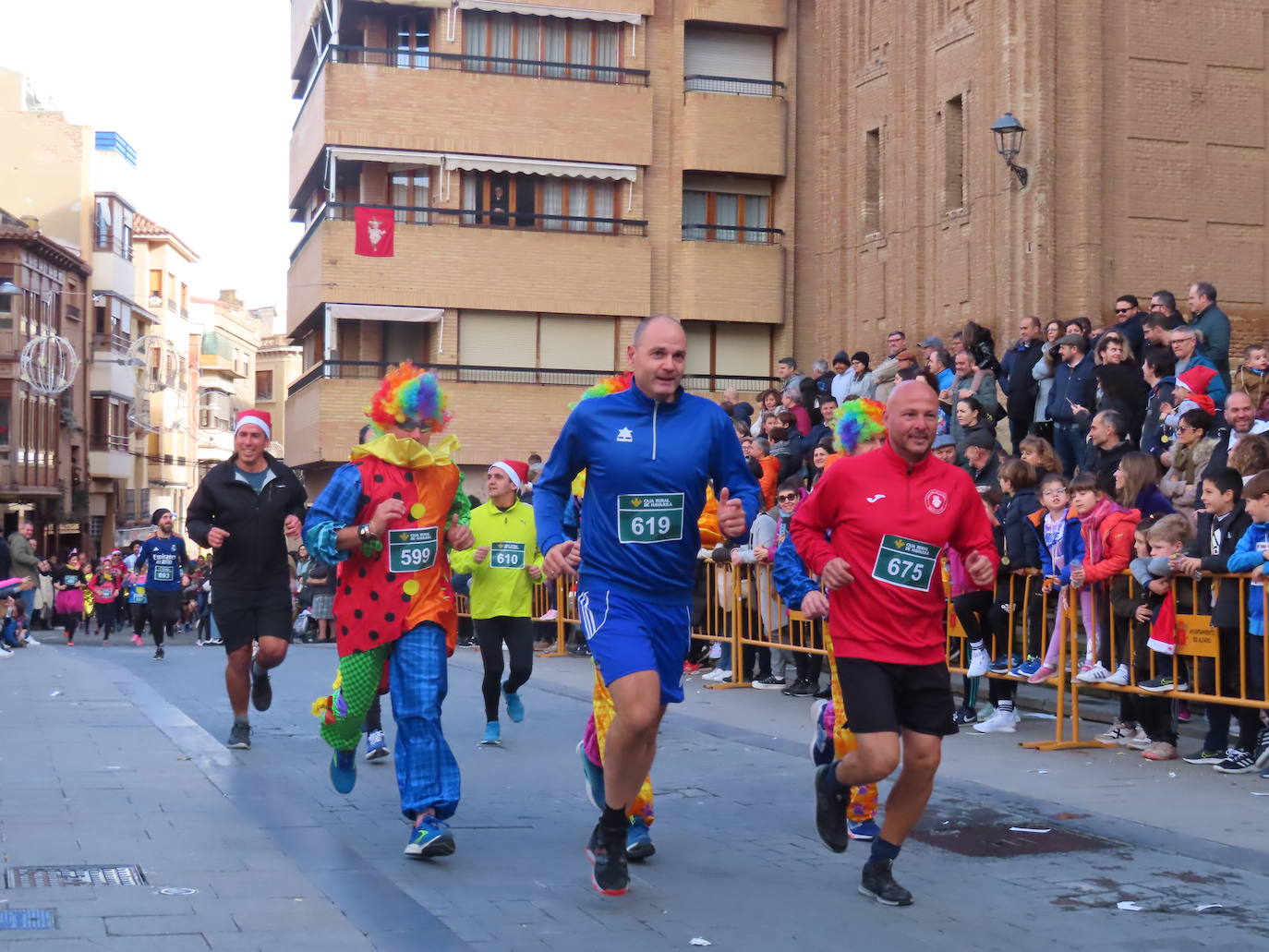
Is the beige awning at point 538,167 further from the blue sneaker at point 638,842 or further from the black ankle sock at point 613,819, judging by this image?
the black ankle sock at point 613,819

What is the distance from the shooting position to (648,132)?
37656mm

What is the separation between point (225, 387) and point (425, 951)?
9054 cm

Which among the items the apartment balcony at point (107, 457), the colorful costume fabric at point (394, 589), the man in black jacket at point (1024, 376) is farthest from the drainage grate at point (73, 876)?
the apartment balcony at point (107, 457)

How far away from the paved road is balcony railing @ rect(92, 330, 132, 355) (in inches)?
2284

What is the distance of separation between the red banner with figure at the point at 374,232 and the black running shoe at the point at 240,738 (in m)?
26.1

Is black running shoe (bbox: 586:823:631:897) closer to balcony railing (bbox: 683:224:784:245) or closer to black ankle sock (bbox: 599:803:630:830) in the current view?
black ankle sock (bbox: 599:803:630:830)

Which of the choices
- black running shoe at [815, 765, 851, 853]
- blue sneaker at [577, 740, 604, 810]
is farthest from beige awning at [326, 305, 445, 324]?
black running shoe at [815, 765, 851, 853]

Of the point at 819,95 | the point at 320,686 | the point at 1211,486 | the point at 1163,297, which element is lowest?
the point at 320,686

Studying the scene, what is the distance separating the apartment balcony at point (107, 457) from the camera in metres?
68.1

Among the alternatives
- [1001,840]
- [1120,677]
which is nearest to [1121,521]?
[1120,677]

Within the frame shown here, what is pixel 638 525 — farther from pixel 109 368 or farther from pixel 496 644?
pixel 109 368

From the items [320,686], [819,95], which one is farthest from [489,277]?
[320,686]

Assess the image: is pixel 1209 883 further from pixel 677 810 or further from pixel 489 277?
pixel 489 277

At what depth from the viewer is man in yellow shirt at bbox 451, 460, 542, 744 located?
470 inches
